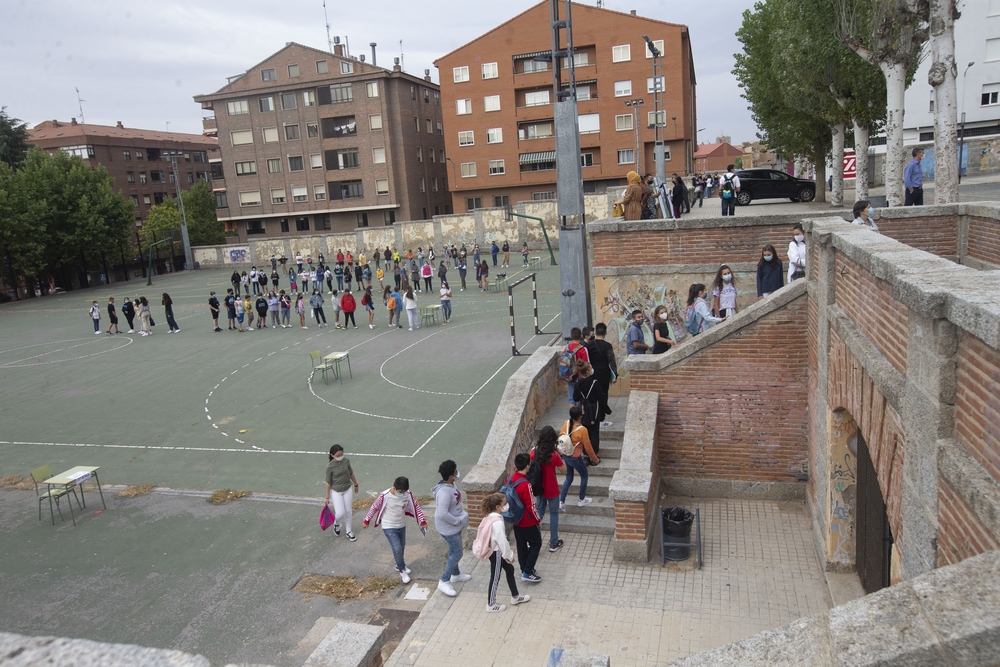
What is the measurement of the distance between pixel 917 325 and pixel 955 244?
8.41 metres

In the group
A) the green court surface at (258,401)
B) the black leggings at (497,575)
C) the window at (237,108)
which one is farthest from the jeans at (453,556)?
the window at (237,108)

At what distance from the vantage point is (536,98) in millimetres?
55906

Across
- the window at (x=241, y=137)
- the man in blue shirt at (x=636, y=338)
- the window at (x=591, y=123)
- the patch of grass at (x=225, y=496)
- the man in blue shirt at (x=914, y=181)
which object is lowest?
the patch of grass at (x=225, y=496)

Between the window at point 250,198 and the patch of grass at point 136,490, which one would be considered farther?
the window at point 250,198

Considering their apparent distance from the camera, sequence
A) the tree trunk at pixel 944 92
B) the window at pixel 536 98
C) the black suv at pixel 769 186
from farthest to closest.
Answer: the window at pixel 536 98, the black suv at pixel 769 186, the tree trunk at pixel 944 92

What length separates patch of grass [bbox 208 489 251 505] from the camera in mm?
12695

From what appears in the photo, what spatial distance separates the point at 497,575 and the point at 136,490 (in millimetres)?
8765

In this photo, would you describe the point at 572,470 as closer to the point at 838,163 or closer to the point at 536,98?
the point at 838,163

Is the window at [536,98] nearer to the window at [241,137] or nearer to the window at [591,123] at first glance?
the window at [591,123]

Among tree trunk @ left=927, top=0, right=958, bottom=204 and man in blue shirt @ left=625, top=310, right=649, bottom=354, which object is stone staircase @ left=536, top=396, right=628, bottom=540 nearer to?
man in blue shirt @ left=625, top=310, right=649, bottom=354

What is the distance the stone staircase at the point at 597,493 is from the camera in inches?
398

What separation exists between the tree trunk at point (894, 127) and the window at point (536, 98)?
4038cm

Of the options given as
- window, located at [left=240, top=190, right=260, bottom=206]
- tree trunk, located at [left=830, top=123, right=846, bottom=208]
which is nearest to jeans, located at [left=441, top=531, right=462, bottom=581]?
tree trunk, located at [left=830, top=123, right=846, bottom=208]

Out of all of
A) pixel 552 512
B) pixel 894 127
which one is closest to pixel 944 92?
pixel 894 127
